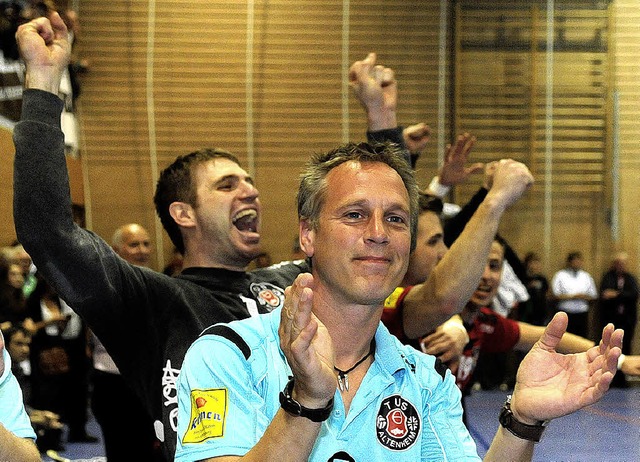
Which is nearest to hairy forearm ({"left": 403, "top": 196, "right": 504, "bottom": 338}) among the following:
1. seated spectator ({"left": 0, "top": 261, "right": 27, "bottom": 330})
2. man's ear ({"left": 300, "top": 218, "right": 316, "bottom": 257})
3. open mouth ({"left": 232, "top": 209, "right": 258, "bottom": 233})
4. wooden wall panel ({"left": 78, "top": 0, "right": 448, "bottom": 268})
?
open mouth ({"left": 232, "top": 209, "right": 258, "bottom": 233})

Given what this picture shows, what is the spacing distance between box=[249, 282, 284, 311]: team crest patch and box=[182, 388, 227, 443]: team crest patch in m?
1.10

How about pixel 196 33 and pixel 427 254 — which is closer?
pixel 427 254

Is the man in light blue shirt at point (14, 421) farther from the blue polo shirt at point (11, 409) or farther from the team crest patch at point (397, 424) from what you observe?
the team crest patch at point (397, 424)

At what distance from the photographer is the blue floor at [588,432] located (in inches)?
225

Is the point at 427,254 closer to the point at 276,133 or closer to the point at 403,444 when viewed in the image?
the point at 403,444

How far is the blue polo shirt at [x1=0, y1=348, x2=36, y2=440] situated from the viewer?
212cm

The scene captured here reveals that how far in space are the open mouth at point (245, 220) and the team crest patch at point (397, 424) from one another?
1392 millimetres

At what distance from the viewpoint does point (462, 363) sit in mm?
3787

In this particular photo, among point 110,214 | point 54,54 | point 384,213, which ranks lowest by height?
point 110,214

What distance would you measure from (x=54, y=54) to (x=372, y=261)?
46.1 inches

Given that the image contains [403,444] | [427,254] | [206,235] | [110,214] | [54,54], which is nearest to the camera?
[403,444]

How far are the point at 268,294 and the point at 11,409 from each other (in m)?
1.07

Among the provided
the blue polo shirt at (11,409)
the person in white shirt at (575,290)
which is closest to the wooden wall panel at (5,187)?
the blue polo shirt at (11,409)

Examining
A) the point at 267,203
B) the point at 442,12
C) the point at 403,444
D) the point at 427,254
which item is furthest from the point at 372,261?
the point at 442,12
